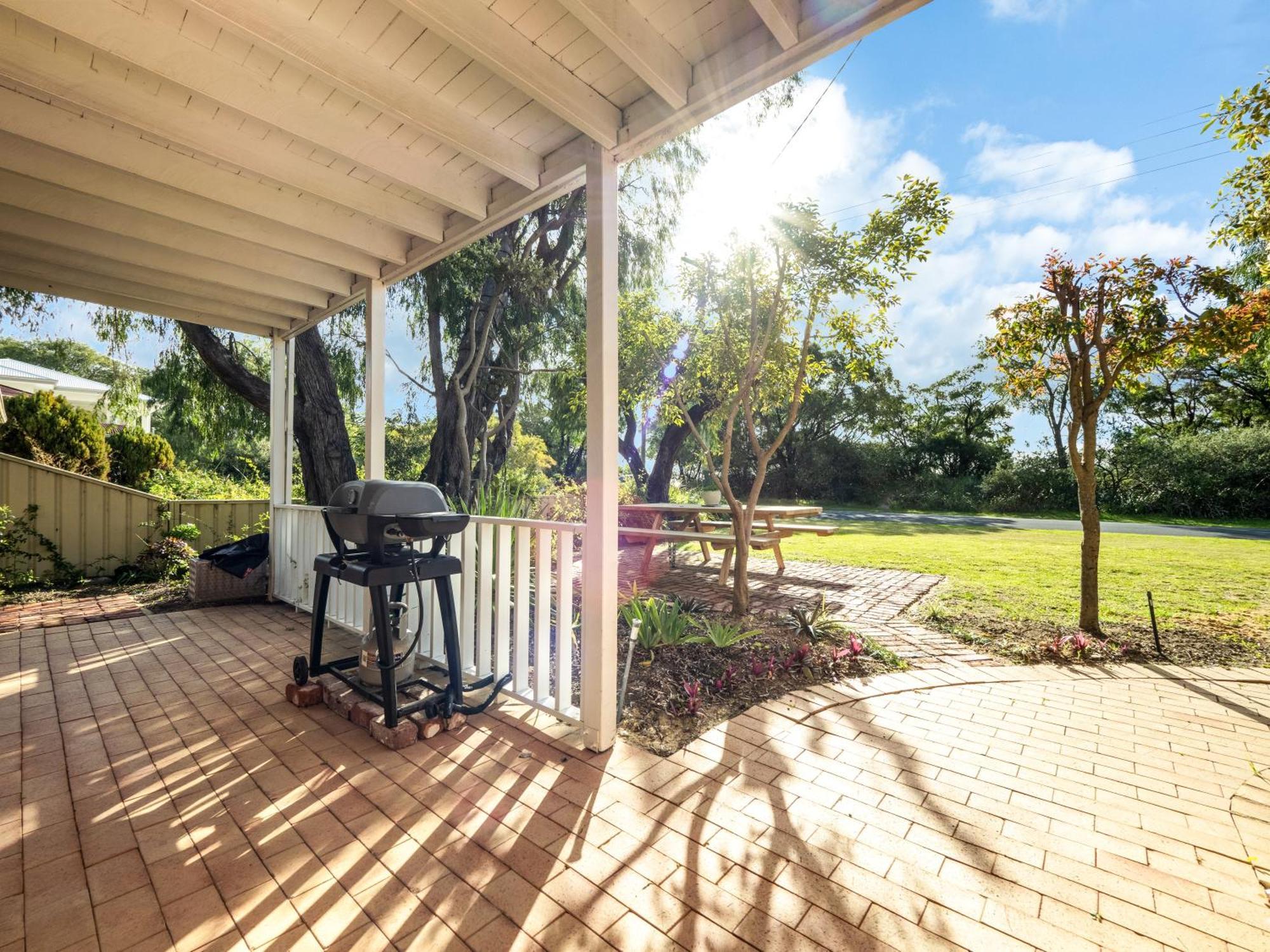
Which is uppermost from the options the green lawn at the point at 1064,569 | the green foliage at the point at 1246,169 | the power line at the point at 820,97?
the power line at the point at 820,97

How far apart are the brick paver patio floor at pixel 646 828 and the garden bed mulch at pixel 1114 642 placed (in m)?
0.62

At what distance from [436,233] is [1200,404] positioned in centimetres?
2290

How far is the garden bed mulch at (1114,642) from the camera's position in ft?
11.4

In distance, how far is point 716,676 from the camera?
10.1 feet

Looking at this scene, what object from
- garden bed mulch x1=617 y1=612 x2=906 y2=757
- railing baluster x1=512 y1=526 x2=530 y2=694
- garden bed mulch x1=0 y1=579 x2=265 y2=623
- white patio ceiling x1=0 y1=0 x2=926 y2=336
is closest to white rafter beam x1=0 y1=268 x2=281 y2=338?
white patio ceiling x1=0 y1=0 x2=926 y2=336

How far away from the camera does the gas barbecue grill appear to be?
89.6 inches

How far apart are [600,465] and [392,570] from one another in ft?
3.12

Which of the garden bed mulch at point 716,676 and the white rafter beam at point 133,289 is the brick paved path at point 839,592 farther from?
the white rafter beam at point 133,289

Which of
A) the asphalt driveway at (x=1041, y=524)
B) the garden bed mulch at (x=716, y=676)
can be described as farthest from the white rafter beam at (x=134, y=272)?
the asphalt driveway at (x=1041, y=524)

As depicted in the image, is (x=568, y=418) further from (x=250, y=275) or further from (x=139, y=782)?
(x=139, y=782)

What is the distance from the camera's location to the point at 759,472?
4176 mm

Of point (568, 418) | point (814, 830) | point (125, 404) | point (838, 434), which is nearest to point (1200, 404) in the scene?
point (838, 434)

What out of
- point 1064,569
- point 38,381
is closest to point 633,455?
point 1064,569

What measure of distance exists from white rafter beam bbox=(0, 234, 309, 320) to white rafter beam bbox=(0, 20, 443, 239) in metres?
1.54
